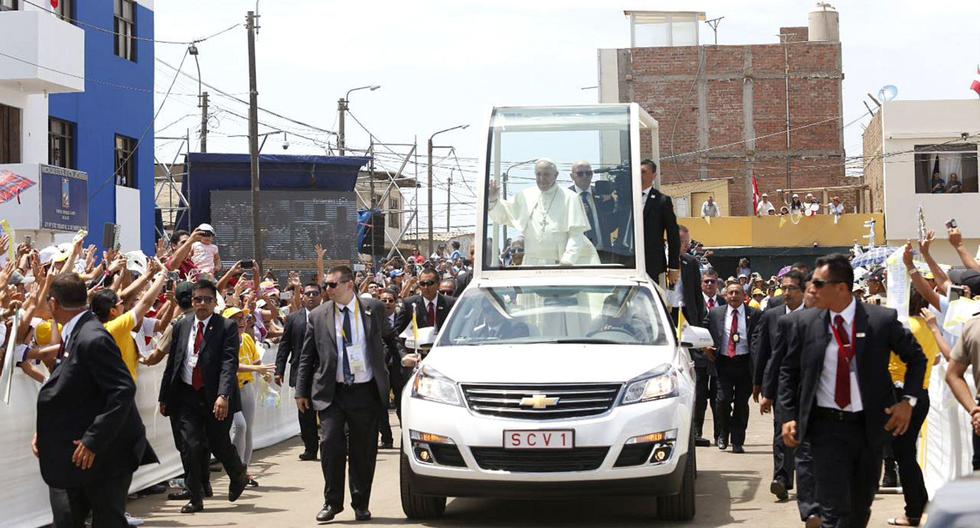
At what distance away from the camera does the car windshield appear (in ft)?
37.6

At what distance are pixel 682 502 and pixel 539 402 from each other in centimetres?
140

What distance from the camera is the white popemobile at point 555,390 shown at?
1034 centimetres

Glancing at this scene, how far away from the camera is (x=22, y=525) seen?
428 inches

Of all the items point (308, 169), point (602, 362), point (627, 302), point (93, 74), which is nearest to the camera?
point (602, 362)

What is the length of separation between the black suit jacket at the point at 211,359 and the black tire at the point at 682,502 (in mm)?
3636

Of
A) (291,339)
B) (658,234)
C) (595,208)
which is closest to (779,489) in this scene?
(658,234)

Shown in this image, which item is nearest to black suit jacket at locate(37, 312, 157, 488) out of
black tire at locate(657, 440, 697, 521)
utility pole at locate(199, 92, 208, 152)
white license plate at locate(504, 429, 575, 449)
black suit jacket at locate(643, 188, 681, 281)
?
white license plate at locate(504, 429, 575, 449)

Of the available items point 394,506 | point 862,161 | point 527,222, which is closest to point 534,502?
point 394,506

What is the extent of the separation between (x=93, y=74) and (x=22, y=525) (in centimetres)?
2710

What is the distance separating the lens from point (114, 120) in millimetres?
37406

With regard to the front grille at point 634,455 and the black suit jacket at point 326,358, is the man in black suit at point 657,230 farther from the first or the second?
the front grille at point 634,455

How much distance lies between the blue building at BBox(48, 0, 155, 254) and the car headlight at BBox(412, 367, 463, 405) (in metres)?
25.0

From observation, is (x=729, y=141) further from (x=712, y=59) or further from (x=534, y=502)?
(x=534, y=502)

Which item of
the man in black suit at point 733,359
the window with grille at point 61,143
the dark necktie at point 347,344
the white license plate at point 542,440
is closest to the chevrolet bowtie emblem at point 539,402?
the white license plate at point 542,440
